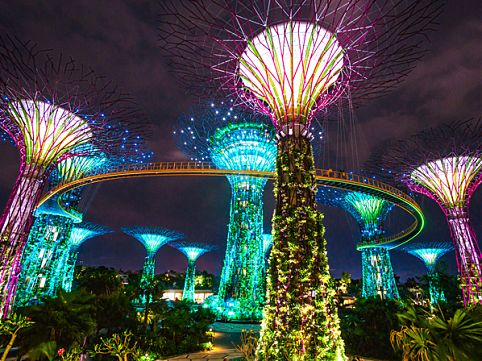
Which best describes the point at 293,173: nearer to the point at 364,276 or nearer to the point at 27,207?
the point at 27,207

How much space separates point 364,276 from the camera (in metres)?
28.8

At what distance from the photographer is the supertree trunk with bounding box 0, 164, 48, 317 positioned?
1151 cm

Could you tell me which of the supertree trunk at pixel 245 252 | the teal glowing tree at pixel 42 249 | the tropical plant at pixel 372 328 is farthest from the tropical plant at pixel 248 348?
the teal glowing tree at pixel 42 249

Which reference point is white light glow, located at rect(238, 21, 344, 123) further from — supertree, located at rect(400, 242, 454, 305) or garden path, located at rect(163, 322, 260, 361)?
supertree, located at rect(400, 242, 454, 305)

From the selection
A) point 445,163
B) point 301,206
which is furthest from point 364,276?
point 301,206

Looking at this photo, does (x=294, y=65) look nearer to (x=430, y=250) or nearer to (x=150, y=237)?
(x=150, y=237)

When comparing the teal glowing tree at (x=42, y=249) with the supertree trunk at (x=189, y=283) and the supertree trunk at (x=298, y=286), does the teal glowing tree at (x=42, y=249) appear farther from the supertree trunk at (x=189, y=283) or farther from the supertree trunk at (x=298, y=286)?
the supertree trunk at (x=298, y=286)

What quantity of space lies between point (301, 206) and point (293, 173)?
0.92 metres

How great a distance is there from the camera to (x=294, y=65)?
867 cm

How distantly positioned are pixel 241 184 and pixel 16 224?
507 inches

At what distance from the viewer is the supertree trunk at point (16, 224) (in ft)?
37.8

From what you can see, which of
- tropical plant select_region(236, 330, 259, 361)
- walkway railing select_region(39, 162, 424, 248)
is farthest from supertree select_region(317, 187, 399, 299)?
tropical plant select_region(236, 330, 259, 361)

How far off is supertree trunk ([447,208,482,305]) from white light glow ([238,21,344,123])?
13.1 m

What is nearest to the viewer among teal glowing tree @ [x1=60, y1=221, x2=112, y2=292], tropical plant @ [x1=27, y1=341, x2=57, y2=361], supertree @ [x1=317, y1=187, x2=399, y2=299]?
tropical plant @ [x1=27, y1=341, x2=57, y2=361]
